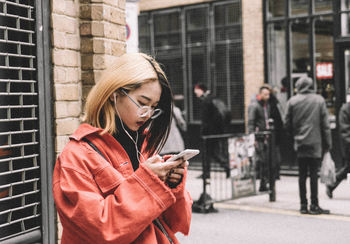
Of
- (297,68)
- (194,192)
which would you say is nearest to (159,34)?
(297,68)

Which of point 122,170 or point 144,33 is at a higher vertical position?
point 144,33

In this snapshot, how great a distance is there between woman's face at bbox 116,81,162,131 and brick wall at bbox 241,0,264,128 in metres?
10.8

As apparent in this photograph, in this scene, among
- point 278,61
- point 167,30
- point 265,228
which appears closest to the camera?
point 265,228

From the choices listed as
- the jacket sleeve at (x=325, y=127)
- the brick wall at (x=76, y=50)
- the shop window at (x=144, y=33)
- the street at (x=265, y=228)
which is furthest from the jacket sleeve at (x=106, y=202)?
the shop window at (x=144, y=33)

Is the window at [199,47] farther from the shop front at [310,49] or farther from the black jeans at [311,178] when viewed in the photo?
the black jeans at [311,178]

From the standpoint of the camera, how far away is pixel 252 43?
12.8m

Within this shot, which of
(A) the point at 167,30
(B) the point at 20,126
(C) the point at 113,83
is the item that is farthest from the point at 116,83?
(A) the point at 167,30

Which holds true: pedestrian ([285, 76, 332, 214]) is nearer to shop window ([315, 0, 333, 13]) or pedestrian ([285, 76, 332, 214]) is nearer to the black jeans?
the black jeans

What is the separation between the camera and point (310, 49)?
Result: 1202 centimetres

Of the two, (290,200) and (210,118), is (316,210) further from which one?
(210,118)

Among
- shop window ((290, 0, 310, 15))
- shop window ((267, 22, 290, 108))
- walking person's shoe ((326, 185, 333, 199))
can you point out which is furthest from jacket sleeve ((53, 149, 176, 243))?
shop window ((290, 0, 310, 15))

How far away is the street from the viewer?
6586mm

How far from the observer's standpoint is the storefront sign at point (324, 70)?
38.4 feet

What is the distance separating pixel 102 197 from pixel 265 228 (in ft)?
18.2
